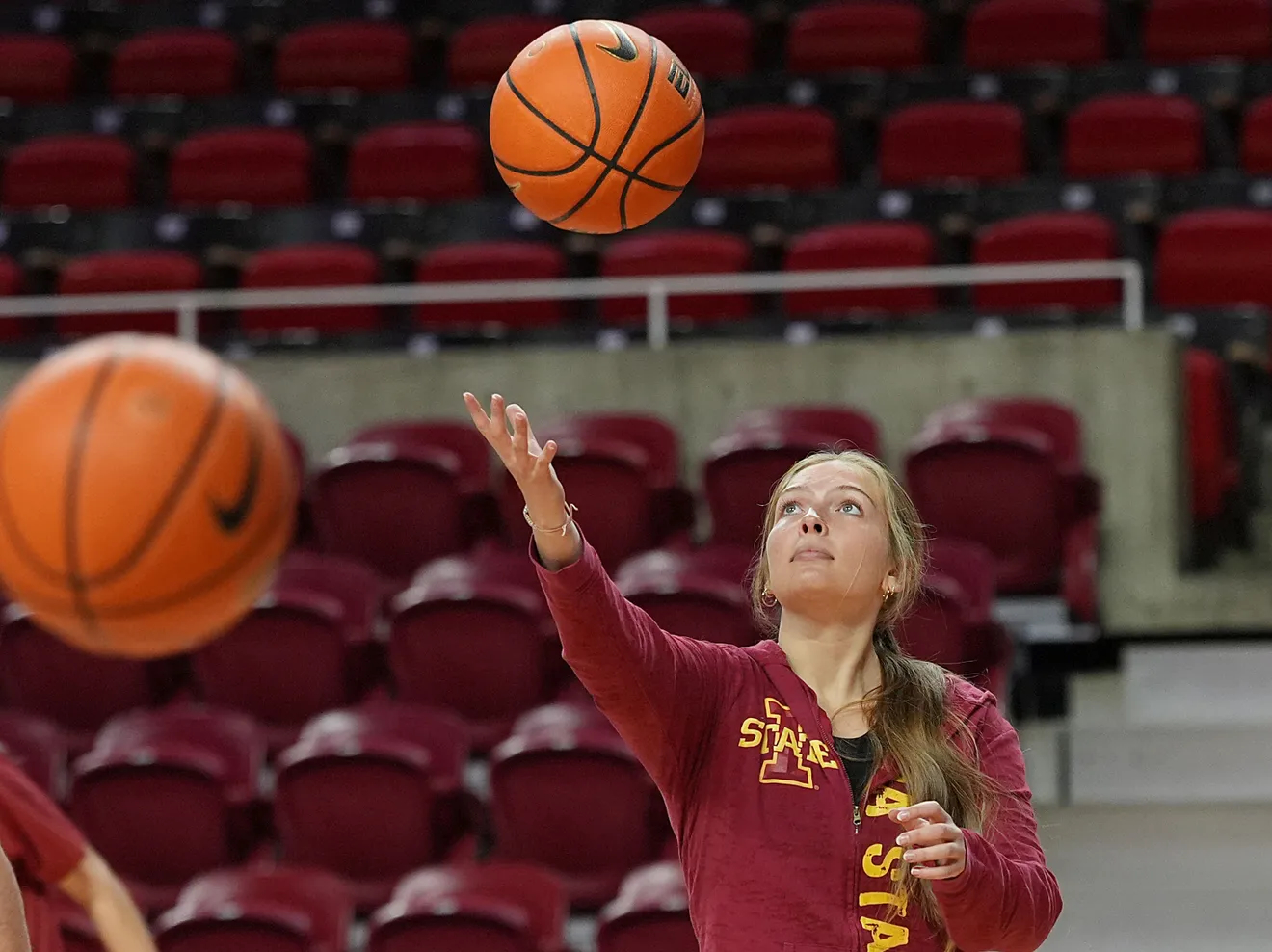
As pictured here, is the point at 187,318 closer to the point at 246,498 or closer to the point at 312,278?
the point at 312,278

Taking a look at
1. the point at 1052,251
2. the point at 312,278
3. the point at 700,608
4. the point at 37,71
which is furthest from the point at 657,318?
the point at 37,71

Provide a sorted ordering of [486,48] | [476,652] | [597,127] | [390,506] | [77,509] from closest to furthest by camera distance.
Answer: [77,509] → [597,127] → [476,652] → [390,506] → [486,48]

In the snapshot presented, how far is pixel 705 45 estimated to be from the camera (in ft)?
28.6

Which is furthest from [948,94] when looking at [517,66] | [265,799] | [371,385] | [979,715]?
[979,715]

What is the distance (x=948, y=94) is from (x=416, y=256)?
2.30m

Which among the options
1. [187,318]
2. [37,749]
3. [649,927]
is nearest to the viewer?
[649,927]

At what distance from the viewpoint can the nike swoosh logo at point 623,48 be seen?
2.94 metres

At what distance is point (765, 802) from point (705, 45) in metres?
6.84

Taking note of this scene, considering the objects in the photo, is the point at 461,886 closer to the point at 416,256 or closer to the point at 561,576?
the point at 561,576

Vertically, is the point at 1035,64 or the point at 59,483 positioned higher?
the point at 1035,64

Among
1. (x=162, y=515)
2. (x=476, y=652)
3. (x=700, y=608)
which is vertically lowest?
(x=476, y=652)

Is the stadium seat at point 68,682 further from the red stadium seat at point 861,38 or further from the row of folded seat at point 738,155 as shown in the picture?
the red stadium seat at point 861,38

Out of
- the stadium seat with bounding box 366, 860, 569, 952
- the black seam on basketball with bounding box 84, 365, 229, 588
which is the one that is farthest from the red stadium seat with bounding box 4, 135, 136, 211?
the black seam on basketball with bounding box 84, 365, 229, 588

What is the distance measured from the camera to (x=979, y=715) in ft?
7.82
